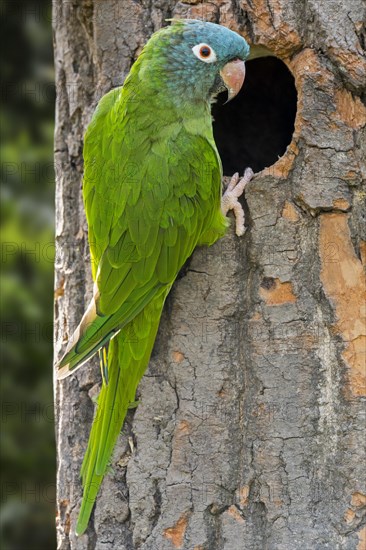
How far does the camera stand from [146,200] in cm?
303

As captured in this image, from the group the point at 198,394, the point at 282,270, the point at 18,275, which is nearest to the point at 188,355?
the point at 198,394

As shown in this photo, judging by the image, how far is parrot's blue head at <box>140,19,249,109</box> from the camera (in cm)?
305

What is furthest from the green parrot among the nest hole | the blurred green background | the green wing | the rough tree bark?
the blurred green background

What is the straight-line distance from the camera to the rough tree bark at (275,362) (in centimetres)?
303

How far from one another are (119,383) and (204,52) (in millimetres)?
1274

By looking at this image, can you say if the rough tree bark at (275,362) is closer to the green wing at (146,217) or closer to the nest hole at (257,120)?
the green wing at (146,217)

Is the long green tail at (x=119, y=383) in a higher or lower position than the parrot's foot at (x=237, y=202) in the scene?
lower

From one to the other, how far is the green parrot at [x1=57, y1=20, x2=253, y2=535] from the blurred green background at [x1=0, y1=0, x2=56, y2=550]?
1616 mm

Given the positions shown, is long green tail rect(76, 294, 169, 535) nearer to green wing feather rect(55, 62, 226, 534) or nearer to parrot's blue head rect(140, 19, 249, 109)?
green wing feather rect(55, 62, 226, 534)

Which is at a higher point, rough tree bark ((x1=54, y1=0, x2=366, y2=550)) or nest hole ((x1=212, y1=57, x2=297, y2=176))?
nest hole ((x1=212, y1=57, x2=297, y2=176))

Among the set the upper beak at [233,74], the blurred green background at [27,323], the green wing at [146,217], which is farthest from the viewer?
the blurred green background at [27,323]

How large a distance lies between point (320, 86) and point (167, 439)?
4.69 feet

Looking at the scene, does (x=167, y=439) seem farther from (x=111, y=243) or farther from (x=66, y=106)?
(x=66, y=106)

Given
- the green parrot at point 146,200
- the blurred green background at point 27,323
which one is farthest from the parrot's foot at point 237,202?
the blurred green background at point 27,323
